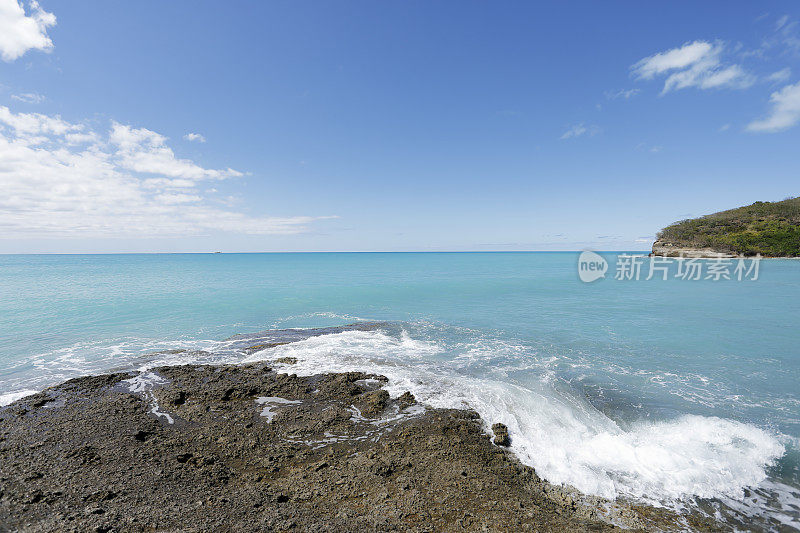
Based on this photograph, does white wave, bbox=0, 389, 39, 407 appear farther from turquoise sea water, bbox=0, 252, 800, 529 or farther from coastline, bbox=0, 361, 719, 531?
coastline, bbox=0, 361, 719, 531

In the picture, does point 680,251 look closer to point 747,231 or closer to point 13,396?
point 747,231

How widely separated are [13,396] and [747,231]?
15896 centimetres

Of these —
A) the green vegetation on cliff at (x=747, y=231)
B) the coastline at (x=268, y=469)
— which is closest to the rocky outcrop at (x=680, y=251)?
the green vegetation on cliff at (x=747, y=231)

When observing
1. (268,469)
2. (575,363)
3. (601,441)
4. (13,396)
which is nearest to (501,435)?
(601,441)

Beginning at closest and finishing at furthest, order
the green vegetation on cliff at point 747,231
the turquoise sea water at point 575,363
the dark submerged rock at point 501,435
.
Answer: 1. the turquoise sea water at point 575,363
2. the dark submerged rock at point 501,435
3. the green vegetation on cliff at point 747,231

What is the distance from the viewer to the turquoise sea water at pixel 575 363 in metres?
8.08

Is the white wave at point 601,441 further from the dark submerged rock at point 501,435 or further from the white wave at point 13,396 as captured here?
the white wave at point 13,396

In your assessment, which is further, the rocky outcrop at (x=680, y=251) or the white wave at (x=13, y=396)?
the rocky outcrop at (x=680, y=251)

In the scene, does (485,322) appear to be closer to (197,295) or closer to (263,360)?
(263,360)

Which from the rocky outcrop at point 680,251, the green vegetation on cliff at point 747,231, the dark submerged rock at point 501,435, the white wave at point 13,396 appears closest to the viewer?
the dark submerged rock at point 501,435

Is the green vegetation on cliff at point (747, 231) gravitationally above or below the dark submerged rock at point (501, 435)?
above

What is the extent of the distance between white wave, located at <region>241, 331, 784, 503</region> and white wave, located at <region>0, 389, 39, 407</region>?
31.0 ft

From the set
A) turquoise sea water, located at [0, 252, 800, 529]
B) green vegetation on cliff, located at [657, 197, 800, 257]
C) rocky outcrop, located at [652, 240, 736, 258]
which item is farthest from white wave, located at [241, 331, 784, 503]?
green vegetation on cliff, located at [657, 197, 800, 257]

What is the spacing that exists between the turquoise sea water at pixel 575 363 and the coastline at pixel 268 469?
1.37m
